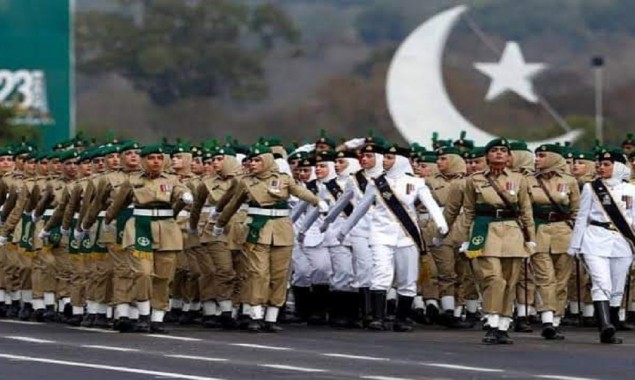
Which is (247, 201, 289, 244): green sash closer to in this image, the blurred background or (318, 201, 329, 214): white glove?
(318, 201, 329, 214): white glove

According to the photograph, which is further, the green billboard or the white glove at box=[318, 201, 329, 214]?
the green billboard

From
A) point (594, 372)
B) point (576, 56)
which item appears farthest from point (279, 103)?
point (594, 372)

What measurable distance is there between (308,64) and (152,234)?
37547 mm

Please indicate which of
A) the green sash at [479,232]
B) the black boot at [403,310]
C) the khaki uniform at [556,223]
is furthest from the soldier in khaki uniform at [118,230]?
the khaki uniform at [556,223]

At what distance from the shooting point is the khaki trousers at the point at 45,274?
2902 cm

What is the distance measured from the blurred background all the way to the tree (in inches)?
1.4

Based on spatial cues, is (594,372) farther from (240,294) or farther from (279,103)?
(279,103)

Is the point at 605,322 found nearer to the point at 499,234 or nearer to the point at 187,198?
the point at 499,234

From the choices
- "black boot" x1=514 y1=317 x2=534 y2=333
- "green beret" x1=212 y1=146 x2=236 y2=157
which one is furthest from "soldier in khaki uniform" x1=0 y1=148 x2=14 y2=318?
"black boot" x1=514 y1=317 x2=534 y2=333

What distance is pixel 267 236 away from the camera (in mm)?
26109

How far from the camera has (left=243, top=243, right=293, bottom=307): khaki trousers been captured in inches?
1029

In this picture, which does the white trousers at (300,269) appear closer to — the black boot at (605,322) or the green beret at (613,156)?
the green beret at (613,156)

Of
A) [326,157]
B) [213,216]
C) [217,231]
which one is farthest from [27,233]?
[326,157]

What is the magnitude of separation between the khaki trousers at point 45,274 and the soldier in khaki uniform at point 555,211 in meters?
5.84
